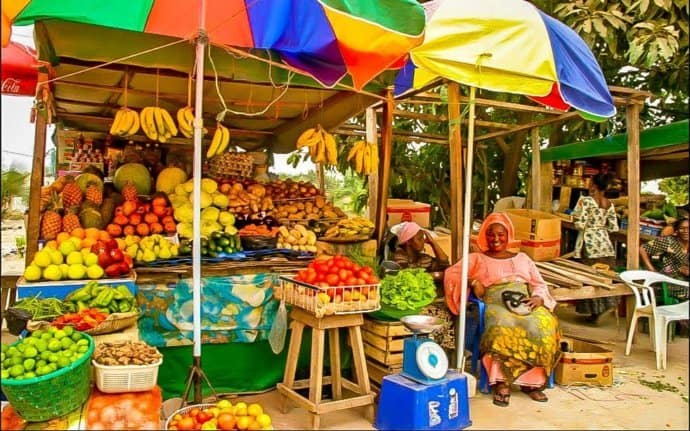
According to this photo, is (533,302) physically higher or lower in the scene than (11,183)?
lower

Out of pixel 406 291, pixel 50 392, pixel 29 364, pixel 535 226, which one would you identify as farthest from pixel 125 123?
pixel 535 226

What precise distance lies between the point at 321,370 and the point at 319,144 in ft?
6.58

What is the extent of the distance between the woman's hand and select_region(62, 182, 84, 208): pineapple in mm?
3562

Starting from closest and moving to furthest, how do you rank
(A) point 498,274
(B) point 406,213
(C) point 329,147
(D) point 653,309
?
1. (A) point 498,274
2. (C) point 329,147
3. (D) point 653,309
4. (B) point 406,213

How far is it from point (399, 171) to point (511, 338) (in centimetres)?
615

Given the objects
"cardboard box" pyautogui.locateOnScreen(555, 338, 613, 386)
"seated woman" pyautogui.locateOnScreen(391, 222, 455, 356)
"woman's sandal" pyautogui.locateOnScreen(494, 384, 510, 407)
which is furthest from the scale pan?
"cardboard box" pyautogui.locateOnScreen(555, 338, 613, 386)

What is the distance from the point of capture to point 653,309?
550 centimetres

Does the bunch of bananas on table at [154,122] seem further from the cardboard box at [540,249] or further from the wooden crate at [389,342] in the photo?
the cardboard box at [540,249]

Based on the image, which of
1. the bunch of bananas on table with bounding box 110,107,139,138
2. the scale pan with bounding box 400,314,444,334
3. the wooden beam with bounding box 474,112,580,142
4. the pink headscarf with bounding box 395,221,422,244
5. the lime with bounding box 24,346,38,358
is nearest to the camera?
the lime with bounding box 24,346,38,358

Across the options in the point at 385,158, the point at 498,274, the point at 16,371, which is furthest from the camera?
the point at 385,158

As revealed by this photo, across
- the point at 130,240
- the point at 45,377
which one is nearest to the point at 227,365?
the point at 130,240

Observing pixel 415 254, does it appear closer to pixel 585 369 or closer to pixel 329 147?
pixel 329 147

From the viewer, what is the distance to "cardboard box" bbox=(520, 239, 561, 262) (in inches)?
261

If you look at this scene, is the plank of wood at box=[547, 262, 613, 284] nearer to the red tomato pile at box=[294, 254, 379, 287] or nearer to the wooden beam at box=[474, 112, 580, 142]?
the wooden beam at box=[474, 112, 580, 142]
